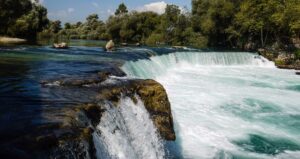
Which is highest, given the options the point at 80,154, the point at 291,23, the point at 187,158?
the point at 291,23

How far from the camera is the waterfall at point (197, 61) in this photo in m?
25.3

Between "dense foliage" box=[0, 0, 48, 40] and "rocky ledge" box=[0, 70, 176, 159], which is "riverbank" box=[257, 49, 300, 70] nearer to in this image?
"rocky ledge" box=[0, 70, 176, 159]

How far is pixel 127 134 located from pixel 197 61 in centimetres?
2663

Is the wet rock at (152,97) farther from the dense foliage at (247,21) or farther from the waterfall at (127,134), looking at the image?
the dense foliage at (247,21)

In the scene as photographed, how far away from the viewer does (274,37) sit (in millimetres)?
51438

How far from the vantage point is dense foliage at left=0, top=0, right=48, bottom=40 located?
202ft

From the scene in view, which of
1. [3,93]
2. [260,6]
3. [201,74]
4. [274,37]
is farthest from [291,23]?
[3,93]

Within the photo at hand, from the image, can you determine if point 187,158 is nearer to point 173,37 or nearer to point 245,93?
point 245,93

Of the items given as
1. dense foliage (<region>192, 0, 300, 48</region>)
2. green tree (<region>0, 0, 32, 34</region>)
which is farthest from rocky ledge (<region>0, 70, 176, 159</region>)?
green tree (<region>0, 0, 32, 34</region>)

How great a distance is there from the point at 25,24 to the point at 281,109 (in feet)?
174

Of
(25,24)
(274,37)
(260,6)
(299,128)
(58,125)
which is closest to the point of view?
(58,125)

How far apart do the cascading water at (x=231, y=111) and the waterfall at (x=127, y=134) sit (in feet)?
5.76

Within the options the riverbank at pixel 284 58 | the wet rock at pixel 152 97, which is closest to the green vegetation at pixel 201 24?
the riverbank at pixel 284 58

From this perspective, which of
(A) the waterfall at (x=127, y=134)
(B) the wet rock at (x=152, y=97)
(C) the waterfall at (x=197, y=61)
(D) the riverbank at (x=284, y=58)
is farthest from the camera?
(D) the riverbank at (x=284, y=58)
